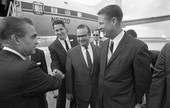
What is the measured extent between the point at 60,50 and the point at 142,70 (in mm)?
1517

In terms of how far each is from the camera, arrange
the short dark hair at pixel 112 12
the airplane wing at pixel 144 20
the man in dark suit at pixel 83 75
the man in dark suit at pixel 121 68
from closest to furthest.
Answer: the man in dark suit at pixel 121 68
the short dark hair at pixel 112 12
the man in dark suit at pixel 83 75
the airplane wing at pixel 144 20

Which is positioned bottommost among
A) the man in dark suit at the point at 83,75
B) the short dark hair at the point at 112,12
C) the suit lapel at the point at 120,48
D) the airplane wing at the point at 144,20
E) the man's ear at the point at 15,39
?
the man in dark suit at the point at 83,75

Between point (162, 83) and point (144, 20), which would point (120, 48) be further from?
point (144, 20)

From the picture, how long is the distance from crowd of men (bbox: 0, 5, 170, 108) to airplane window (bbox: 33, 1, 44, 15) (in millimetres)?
5475

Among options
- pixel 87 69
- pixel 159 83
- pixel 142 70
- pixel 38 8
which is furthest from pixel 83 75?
pixel 38 8

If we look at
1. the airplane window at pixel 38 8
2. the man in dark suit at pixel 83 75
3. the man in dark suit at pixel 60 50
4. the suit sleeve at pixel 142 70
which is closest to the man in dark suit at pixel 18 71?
the suit sleeve at pixel 142 70

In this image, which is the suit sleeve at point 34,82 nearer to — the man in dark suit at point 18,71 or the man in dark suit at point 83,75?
the man in dark suit at point 18,71

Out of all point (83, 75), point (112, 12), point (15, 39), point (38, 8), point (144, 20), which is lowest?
point (83, 75)

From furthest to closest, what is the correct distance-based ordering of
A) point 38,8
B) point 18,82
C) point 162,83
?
1. point 38,8
2. point 162,83
3. point 18,82

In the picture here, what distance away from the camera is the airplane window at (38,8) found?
749 centimetres

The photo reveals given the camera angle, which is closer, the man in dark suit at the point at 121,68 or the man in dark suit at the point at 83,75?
the man in dark suit at the point at 121,68

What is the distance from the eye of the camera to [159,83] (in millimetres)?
1477

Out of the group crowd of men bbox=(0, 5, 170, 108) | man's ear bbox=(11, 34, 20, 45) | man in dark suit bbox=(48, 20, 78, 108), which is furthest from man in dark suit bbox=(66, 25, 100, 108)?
man's ear bbox=(11, 34, 20, 45)

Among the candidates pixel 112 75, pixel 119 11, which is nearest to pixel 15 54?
pixel 112 75
